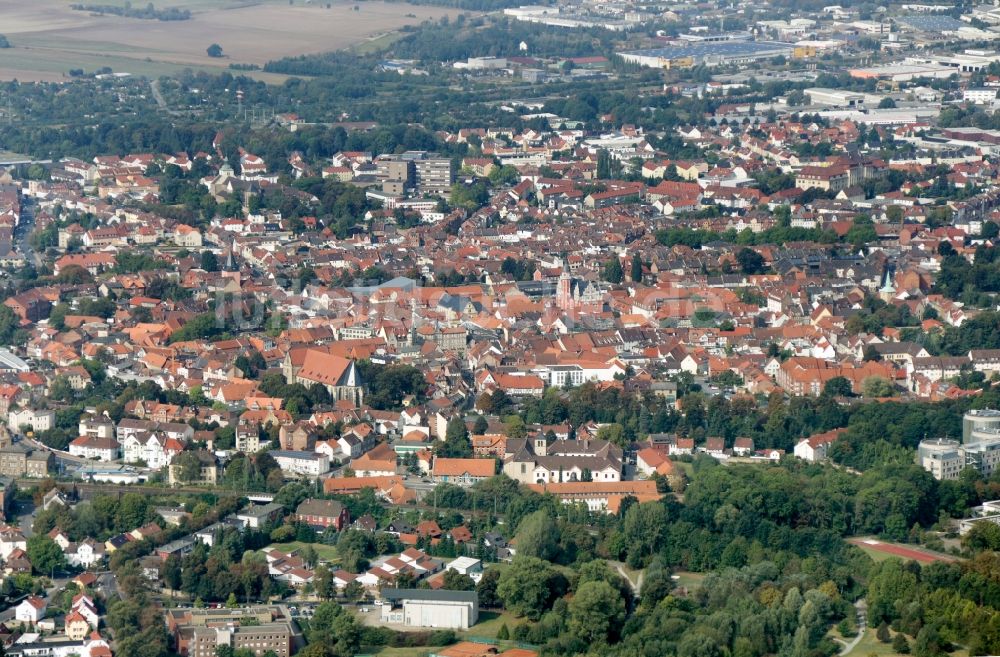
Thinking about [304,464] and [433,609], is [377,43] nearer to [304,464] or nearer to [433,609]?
[304,464]

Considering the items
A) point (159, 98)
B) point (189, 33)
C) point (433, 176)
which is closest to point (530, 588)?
point (433, 176)

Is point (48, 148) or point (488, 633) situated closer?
point (488, 633)

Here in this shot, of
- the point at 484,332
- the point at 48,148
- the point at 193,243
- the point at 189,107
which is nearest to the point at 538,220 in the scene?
the point at 193,243

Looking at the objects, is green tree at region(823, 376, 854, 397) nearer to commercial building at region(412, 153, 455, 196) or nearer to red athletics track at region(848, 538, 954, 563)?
red athletics track at region(848, 538, 954, 563)

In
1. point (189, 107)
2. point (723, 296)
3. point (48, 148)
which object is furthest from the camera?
point (189, 107)

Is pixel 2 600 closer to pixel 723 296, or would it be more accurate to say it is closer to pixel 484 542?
pixel 484 542

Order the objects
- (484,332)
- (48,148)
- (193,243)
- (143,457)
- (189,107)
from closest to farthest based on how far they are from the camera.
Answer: (143,457) → (484,332) → (193,243) → (48,148) → (189,107)

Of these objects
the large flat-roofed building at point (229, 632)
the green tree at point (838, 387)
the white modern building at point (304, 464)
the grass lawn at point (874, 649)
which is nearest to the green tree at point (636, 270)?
the green tree at point (838, 387)
